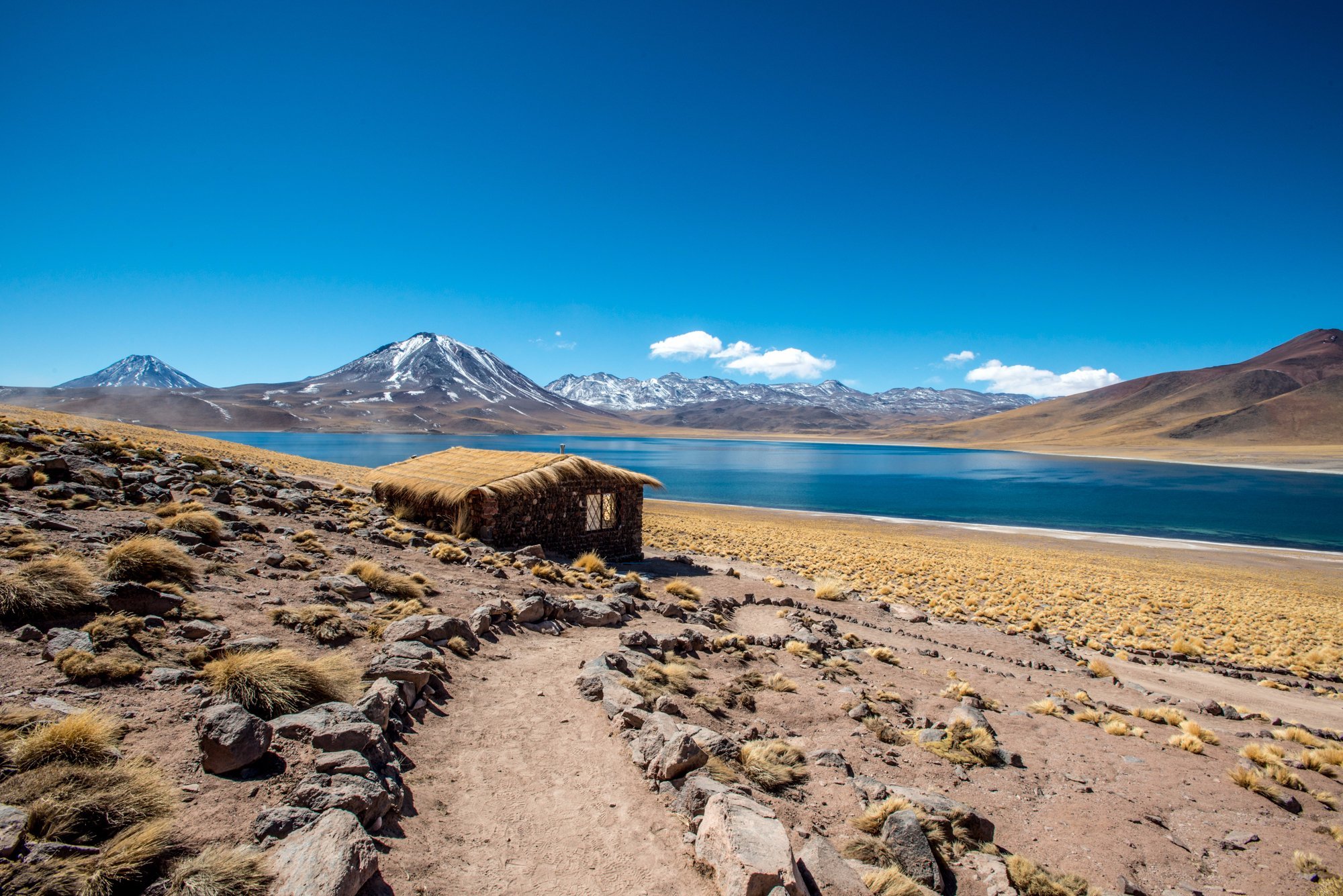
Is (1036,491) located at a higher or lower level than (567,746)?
lower

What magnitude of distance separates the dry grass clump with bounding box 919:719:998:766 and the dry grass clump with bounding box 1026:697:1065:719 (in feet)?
6.65

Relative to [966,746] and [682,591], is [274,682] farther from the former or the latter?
[682,591]

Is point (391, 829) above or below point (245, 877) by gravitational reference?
below

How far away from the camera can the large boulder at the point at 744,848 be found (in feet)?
12.3

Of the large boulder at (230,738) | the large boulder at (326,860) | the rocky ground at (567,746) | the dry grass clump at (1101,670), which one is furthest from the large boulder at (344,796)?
the dry grass clump at (1101,670)

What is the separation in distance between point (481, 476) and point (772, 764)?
12.2 m

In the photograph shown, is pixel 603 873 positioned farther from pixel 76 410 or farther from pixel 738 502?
pixel 76 410

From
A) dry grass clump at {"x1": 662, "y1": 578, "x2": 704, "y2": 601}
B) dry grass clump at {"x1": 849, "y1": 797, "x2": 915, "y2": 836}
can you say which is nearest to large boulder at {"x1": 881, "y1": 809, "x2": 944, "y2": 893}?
dry grass clump at {"x1": 849, "y1": 797, "x2": 915, "y2": 836}

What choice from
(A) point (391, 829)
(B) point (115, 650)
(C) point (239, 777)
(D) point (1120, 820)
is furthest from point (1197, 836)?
(B) point (115, 650)

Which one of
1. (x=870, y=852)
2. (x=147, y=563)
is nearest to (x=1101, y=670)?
(x=870, y=852)

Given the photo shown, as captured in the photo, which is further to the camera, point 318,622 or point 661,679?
point 661,679

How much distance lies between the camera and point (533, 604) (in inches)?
367

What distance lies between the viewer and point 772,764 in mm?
5613

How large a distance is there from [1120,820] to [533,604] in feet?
24.7
